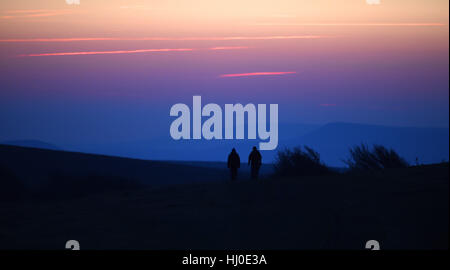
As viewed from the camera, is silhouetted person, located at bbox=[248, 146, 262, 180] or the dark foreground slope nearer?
the dark foreground slope

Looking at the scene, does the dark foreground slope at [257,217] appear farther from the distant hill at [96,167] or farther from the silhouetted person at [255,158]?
the distant hill at [96,167]

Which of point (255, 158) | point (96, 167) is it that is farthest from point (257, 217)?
point (96, 167)

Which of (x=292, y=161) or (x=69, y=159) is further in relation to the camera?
(x=69, y=159)

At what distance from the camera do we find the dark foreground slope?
15.6 m

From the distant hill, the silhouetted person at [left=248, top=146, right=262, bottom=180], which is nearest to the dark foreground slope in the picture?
the silhouetted person at [left=248, top=146, right=262, bottom=180]

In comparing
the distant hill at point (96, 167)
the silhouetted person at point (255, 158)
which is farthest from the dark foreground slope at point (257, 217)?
the distant hill at point (96, 167)

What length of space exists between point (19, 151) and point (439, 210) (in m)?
35.5

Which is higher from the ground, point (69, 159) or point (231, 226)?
point (69, 159)

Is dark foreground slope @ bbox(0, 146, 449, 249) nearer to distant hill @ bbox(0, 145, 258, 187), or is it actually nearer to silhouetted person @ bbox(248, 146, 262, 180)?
silhouetted person @ bbox(248, 146, 262, 180)

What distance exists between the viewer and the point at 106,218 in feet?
60.6

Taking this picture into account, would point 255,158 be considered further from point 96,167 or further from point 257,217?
point 96,167

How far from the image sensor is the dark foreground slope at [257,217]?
1559cm
